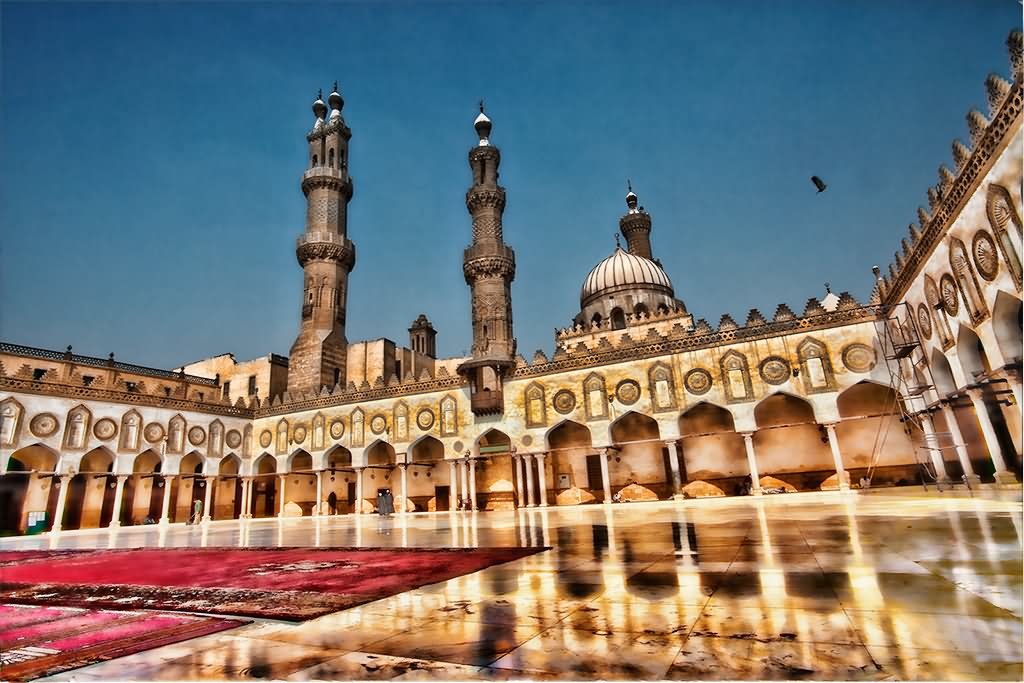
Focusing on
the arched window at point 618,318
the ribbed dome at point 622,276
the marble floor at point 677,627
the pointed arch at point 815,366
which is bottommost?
the marble floor at point 677,627

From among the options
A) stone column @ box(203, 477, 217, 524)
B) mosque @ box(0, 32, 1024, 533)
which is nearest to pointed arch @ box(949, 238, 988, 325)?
mosque @ box(0, 32, 1024, 533)

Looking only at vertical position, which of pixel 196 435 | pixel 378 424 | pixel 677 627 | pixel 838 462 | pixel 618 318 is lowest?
pixel 677 627

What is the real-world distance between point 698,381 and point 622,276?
12.4 meters

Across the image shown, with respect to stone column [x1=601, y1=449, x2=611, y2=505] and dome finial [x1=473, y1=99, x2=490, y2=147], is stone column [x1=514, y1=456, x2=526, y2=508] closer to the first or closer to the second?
stone column [x1=601, y1=449, x2=611, y2=505]

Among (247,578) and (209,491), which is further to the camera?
(209,491)

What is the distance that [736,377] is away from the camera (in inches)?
798

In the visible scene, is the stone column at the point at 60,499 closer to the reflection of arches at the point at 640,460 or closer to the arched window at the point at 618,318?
the reflection of arches at the point at 640,460

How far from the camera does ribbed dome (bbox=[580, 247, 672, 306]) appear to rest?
1252 inches

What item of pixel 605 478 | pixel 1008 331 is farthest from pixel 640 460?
pixel 1008 331

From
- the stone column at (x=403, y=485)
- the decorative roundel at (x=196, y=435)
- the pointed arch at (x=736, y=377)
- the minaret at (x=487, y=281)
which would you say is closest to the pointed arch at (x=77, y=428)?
the decorative roundel at (x=196, y=435)

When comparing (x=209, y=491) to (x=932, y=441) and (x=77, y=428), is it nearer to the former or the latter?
(x=77, y=428)

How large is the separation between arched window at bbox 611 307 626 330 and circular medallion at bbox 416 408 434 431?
11528 mm

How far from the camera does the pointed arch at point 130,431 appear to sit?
957 inches

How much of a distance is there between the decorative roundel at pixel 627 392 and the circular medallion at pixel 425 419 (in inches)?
344
